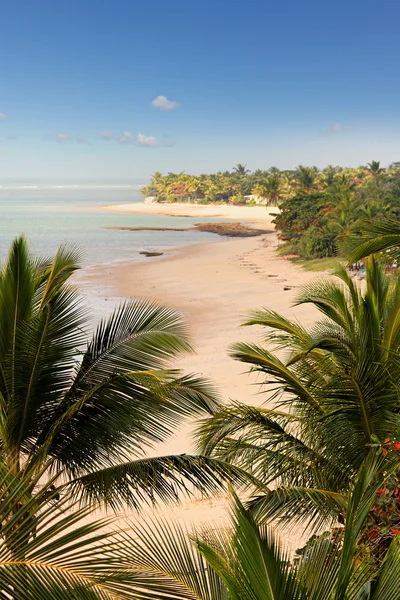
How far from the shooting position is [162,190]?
14750 cm

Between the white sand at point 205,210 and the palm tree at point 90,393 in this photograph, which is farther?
the white sand at point 205,210

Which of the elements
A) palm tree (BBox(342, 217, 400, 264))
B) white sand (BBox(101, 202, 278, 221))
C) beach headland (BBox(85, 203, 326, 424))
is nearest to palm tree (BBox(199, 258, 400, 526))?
palm tree (BBox(342, 217, 400, 264))

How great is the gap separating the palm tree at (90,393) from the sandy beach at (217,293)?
1.59 metres

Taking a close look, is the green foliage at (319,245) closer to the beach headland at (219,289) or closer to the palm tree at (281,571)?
the beach headland at (219,289)

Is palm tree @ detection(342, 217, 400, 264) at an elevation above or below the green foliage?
above

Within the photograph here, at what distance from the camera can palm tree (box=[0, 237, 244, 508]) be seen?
6043 mm

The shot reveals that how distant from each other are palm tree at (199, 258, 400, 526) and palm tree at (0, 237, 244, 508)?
0.71m

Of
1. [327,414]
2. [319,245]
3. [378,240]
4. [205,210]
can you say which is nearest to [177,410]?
[327,414]

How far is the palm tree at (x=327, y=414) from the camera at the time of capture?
22.7 feet

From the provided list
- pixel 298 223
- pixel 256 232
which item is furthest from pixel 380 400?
pixel 256 232

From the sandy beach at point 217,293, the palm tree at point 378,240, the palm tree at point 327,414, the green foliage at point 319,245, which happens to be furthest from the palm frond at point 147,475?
the green foliage at point 319,245

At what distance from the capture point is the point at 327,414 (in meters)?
6.86

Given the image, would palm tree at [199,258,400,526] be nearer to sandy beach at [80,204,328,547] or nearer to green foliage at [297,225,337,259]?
sandy beach at [80,204,328,547]

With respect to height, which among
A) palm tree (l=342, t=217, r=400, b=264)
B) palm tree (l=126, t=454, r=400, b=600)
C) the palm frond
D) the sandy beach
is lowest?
the sandy beach
